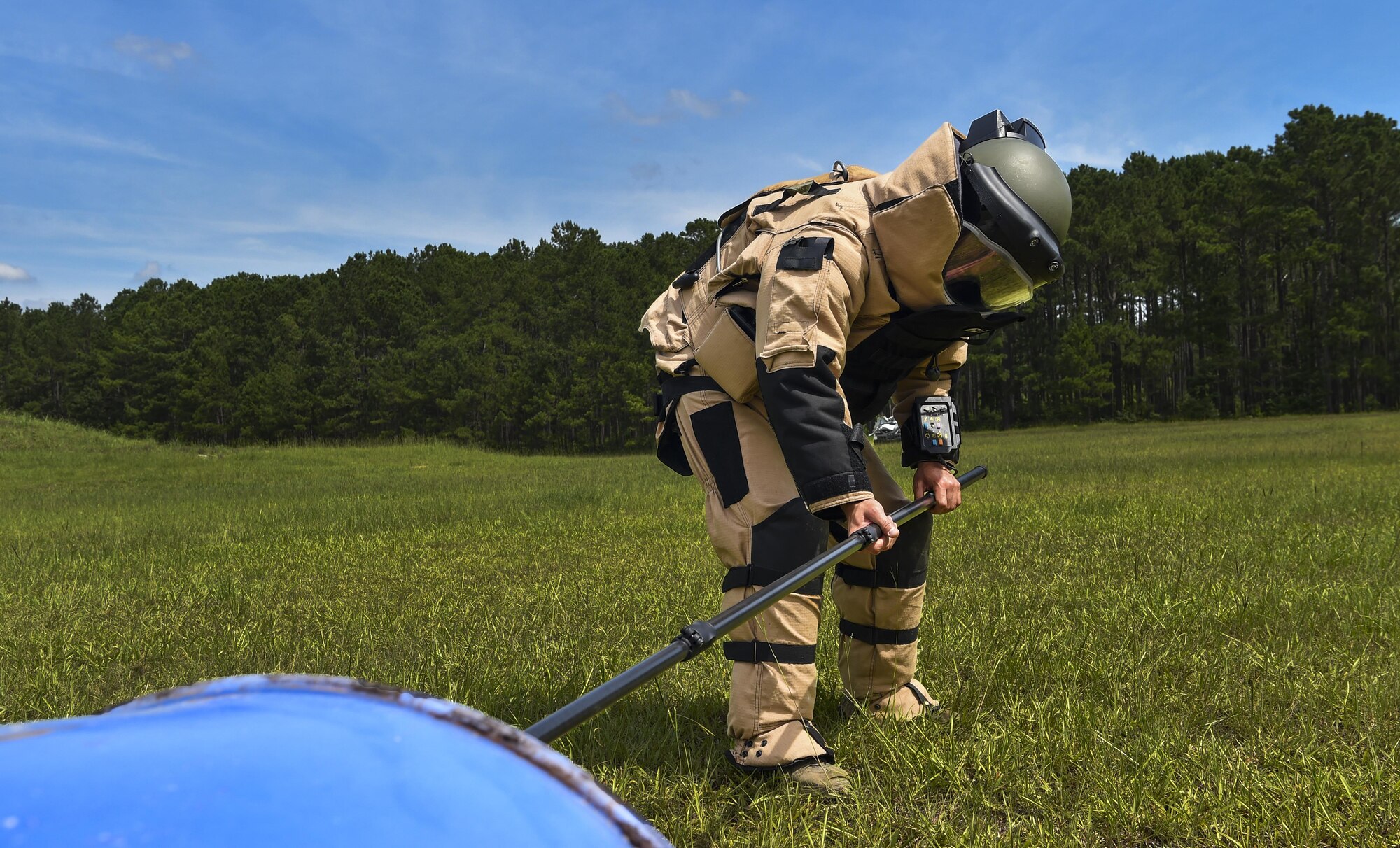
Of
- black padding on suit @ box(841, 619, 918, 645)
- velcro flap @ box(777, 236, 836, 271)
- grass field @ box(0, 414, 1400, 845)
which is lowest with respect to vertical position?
grass field @ box(0, 414, 1400, 845)

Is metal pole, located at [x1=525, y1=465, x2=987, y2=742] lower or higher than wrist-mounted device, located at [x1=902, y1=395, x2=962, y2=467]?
lower

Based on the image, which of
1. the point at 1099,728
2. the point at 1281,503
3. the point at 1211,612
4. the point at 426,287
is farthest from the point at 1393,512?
the point at 426,287

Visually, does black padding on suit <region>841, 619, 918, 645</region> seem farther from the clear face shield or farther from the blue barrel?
the blue barrel

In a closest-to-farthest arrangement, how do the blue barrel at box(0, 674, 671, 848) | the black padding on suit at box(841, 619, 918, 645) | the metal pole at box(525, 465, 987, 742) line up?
the blue barrel at box(0, 674, 671, 848)
the metal pole at box(525, 465, 987, 742)
the black padding on suit at box(841, 619, 918, 645)

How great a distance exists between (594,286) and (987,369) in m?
29.8

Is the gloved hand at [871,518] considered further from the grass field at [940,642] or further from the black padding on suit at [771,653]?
the grass field at [940,642]

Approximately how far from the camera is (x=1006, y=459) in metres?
19.2

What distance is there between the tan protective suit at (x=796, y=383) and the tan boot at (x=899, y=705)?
3cm

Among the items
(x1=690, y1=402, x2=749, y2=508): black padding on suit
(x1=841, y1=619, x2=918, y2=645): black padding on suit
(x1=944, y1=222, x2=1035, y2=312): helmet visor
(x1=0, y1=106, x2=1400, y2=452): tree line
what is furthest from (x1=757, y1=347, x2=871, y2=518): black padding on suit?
(x1=0, y1=106, x2=1400, y2=452): tree line

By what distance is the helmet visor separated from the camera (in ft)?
9.21

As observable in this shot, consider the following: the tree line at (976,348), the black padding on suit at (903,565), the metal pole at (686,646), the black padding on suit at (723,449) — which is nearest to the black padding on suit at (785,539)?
the black padding on suit at (723,449)

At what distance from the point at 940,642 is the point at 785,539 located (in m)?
1.80

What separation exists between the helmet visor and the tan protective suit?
8 centimetres

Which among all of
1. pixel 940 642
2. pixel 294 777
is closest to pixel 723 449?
pixel 940 642
